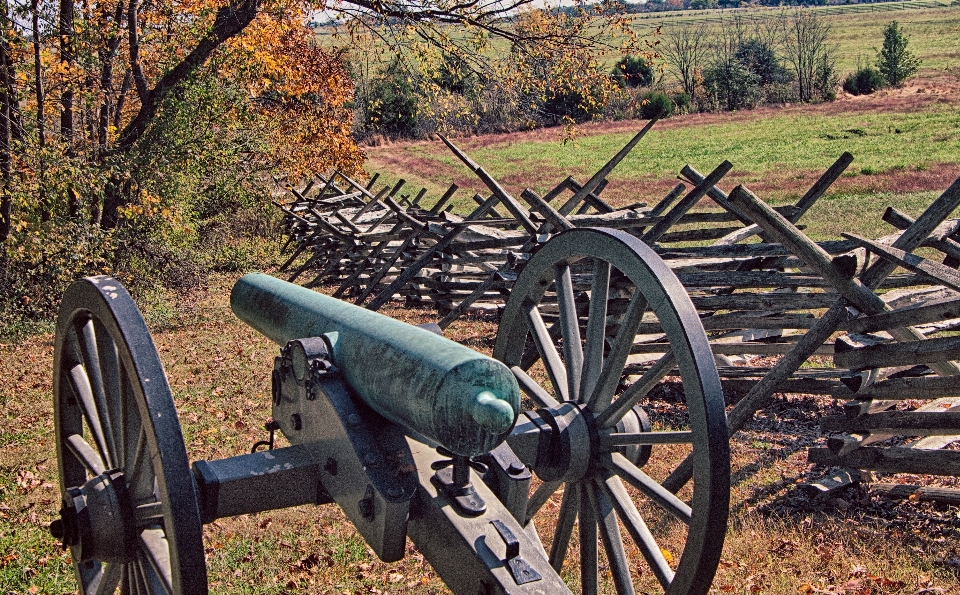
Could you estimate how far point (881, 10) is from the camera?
97125 mm

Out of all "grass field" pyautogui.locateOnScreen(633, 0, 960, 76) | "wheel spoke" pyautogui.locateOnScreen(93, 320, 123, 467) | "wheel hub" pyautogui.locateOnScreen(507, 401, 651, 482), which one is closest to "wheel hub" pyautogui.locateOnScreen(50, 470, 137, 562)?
"wheel spoke" pyautogui.locateOnScreen(93, 320, 123, 467)

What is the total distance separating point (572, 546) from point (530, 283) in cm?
190

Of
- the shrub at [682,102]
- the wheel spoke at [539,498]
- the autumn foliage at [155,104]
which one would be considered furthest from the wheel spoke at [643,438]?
the shrub at [682,102]

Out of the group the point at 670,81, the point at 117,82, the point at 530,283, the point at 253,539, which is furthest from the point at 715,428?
the point at 670,81

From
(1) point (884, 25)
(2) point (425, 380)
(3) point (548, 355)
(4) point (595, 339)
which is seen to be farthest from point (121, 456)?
(1) point (884, 25)

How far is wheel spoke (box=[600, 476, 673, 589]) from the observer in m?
3.24

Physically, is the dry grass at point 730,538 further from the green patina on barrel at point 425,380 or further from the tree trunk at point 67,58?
the tree trunk at point 67,58

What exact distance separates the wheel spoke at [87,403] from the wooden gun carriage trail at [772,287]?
233 centimetres

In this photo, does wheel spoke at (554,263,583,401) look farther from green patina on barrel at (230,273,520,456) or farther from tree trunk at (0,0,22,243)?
tree trunk at (0,0,22,243)

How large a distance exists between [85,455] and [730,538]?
3.59 m

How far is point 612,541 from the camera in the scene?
3533mm

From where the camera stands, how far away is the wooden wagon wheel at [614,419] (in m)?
2.91

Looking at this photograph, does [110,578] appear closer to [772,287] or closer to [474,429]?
[474,429]

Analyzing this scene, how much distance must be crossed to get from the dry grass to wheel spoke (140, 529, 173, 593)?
1682 mm
